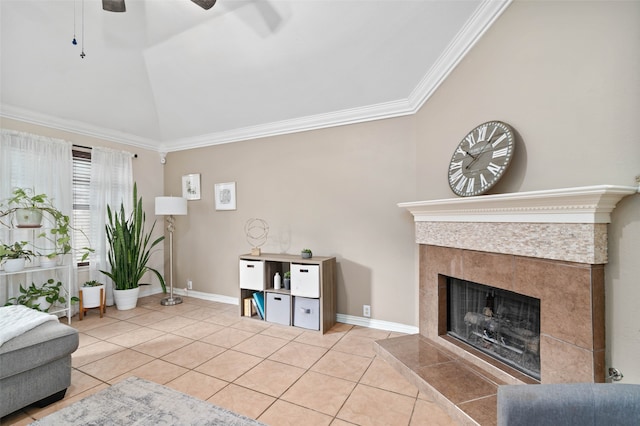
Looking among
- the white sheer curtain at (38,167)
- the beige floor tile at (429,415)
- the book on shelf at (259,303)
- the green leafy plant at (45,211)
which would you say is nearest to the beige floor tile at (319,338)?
the book on shelf at (259,303)

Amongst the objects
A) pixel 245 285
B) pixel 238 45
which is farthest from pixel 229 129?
pixel 245 285

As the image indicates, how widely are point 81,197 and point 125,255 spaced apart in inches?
36.6

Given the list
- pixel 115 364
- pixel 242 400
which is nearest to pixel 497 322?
pixel 242 400

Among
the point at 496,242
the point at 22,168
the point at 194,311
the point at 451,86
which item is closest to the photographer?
the point at 496,242

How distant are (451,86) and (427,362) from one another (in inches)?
88.9

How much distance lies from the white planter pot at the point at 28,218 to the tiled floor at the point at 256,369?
124cm

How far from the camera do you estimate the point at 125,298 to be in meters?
3.83

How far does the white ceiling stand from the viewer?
2.39 metres

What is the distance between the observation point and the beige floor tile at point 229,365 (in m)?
2.28

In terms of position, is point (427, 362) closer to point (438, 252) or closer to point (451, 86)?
point (438, 252)

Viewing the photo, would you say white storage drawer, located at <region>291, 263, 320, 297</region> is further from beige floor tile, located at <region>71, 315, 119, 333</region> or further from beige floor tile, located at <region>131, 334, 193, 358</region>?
beige floor tile, located at <region>71, 315, 119, 333</region>

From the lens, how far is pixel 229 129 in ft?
13.3

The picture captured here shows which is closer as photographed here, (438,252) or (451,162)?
(451,162)

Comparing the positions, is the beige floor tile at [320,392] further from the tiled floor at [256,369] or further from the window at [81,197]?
the window at [81,197]
